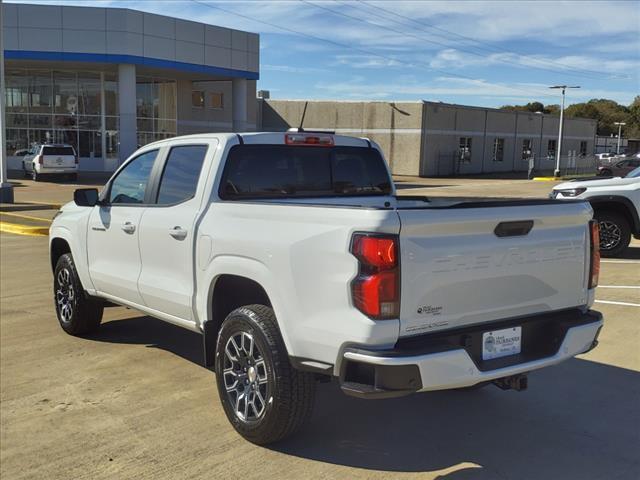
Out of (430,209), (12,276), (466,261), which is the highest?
(430,209)

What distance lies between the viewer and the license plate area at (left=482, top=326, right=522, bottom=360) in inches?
143

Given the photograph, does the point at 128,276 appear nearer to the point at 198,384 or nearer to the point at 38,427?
the point at 198,384

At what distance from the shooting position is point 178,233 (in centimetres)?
462

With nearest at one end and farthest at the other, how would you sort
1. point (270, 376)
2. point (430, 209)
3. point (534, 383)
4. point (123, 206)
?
point (430, 209) < point (270, 376) < point (534, 383) < point (123, 206)

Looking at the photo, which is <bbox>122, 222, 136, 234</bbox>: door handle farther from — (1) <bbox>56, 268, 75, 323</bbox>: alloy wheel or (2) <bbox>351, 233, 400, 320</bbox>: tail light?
(2) <bbox>351, 233, 400, 320</bbox>: tail light

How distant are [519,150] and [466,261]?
55868 mm

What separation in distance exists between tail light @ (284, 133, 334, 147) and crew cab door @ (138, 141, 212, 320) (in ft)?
2.03

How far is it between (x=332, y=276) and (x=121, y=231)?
261cm

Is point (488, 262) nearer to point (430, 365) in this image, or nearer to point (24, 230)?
point (430, 365)

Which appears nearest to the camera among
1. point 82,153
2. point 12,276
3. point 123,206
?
point 123,206

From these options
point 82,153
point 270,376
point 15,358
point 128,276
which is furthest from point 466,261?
point 82,153

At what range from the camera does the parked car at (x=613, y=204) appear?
10883 millimetres

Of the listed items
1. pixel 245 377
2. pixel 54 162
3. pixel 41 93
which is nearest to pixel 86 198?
pixel 245 377

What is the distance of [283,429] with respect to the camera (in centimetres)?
382
